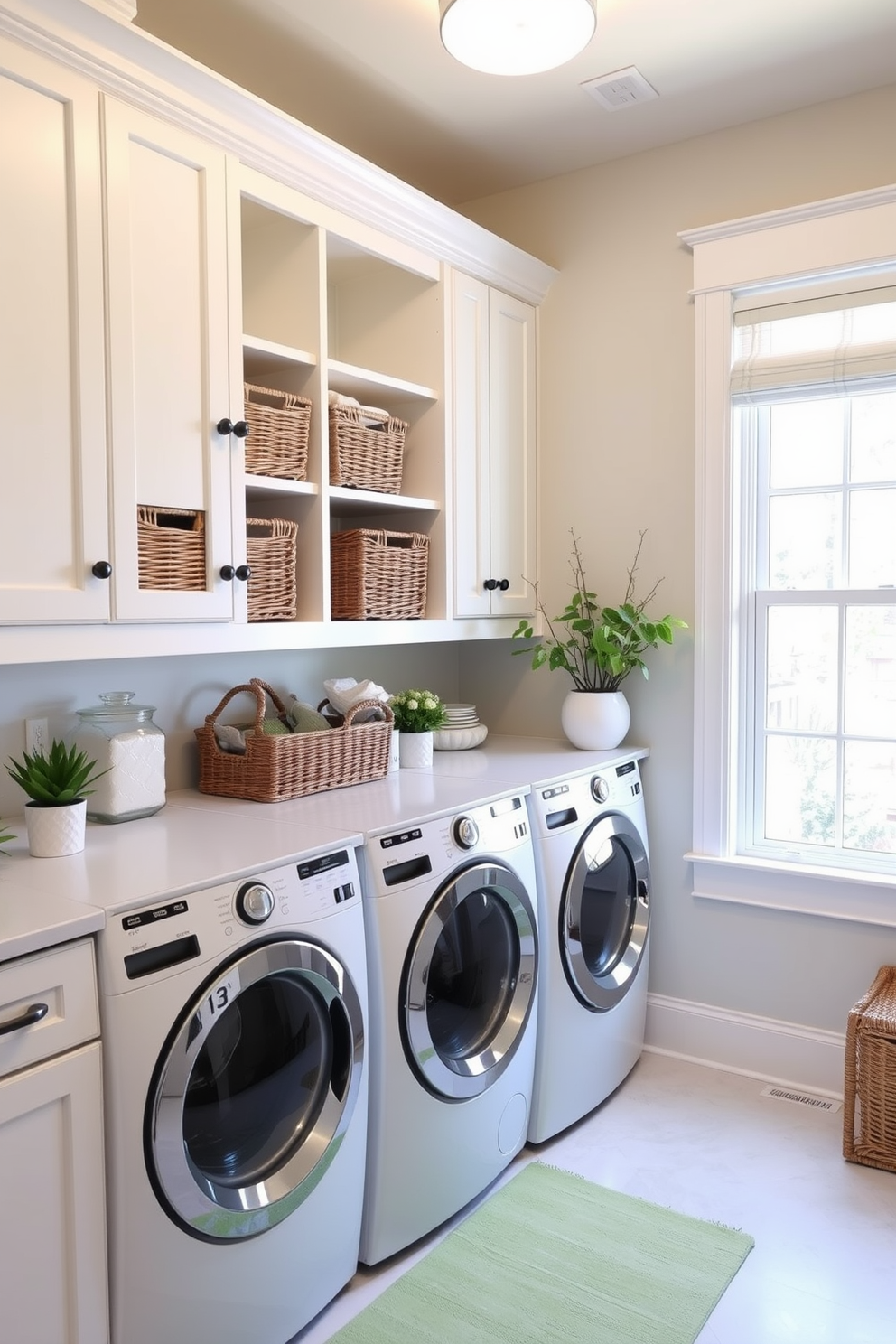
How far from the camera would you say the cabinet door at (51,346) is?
1.71 meters

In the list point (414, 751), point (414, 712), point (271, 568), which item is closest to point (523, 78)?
point (271, 568)

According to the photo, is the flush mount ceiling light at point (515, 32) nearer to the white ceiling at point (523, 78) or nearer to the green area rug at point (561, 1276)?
the white ceiling at point (523, 78)

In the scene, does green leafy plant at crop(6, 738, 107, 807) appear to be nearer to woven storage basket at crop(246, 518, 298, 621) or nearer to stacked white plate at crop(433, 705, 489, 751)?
woven storage basket at crop(246, 518, 298, 621)

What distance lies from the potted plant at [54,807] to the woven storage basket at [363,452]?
99 cm

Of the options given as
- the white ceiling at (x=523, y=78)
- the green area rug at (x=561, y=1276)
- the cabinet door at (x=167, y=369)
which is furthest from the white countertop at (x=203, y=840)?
the white ceiling at (x=523, y=78)

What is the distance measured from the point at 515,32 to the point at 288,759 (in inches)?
62.7

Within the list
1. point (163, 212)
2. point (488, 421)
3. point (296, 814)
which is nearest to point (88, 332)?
point (163, 212)

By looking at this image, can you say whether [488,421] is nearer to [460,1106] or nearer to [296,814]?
[296,814]

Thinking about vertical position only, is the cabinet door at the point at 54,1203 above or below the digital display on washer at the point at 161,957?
below

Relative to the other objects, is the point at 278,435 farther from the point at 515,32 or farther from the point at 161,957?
the point at 161,957

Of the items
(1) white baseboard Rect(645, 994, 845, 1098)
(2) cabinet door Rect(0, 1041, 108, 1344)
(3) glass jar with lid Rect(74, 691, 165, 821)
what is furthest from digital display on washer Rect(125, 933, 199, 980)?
(1) white baseboard Rect(645, 994, 845, 1098)

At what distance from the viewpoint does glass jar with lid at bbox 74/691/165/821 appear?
2.05 meters

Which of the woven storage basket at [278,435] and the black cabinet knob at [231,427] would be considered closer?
the black cabinet knob at [231,427]

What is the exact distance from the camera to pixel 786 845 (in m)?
2.94
